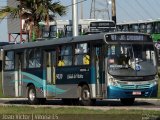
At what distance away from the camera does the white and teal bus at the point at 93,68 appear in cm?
2338

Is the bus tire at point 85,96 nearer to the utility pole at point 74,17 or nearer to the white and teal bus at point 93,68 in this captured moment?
the white and teal bus at point 93,68

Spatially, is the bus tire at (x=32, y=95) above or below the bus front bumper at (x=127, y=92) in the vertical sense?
below

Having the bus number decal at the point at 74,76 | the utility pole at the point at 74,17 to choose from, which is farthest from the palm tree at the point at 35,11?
the bus number decal at the point at 74,76

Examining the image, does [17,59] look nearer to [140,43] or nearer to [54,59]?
[54,59]

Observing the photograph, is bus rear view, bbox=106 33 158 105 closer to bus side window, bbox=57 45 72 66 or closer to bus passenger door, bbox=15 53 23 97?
bus side window, bbox=57 45 72 66

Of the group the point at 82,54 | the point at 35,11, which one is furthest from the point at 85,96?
the point at 35,11

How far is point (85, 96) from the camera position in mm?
24641

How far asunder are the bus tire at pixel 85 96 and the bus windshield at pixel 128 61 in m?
1.66

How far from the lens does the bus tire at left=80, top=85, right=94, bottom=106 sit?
24.3 meters

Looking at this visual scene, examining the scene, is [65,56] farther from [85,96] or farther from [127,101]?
[127,101]

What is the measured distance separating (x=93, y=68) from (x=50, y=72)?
11.7 feet

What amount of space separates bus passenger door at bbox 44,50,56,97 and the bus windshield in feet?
13.4

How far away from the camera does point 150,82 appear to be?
23.8 metres

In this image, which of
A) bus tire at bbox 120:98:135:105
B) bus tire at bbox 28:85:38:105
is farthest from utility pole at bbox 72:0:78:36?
bus tire at bbox 120:98:135:105
